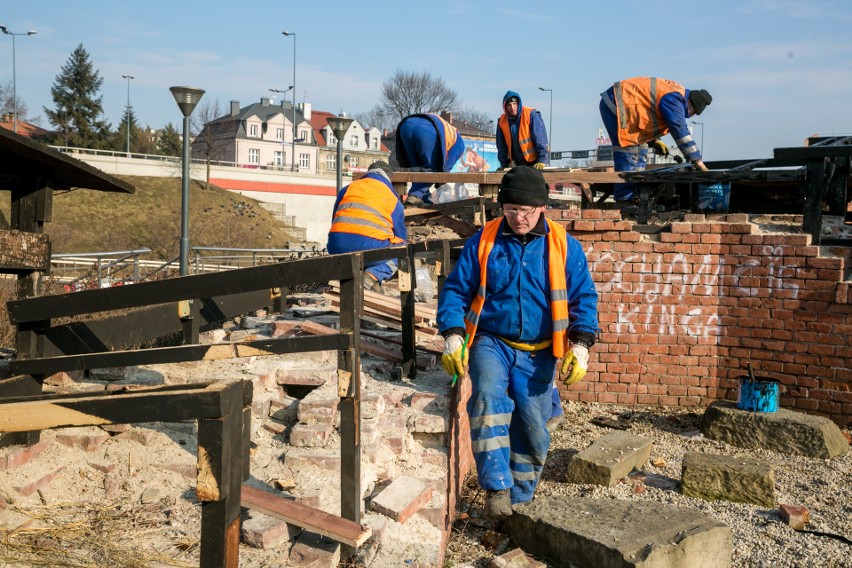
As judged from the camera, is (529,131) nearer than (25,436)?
No

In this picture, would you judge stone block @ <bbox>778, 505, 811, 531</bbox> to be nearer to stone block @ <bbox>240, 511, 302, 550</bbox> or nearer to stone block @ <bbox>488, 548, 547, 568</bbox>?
stone block @ <bbox>488, 548, 547, 568</bbox>

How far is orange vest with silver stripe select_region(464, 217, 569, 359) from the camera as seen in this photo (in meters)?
4.50

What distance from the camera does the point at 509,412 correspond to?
4.46m

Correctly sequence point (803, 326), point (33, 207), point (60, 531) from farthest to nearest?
point (803, 326) → point (33, 207) → point (60, 531)

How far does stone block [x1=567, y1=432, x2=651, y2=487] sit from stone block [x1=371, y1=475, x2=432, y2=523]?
5.13ft

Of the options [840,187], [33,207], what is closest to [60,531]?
[33,207]

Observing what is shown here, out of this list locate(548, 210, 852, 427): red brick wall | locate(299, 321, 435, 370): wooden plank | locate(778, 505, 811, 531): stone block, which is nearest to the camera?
locate(778, 505, 811, 531): stone block

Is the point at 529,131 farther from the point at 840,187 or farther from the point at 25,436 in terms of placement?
the point at 25,436

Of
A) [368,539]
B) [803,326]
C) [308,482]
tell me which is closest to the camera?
[368,539]

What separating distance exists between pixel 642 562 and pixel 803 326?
14.4 ft

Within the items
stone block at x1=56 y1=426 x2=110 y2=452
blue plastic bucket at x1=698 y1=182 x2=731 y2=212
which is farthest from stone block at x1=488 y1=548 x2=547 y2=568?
blue plastic bucket at x1=698 y1=182 x2=731 y2=212

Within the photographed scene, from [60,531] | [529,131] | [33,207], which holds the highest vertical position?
[529,131]

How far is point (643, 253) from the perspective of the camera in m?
7.39

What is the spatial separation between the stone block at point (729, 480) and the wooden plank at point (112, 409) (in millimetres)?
4070
